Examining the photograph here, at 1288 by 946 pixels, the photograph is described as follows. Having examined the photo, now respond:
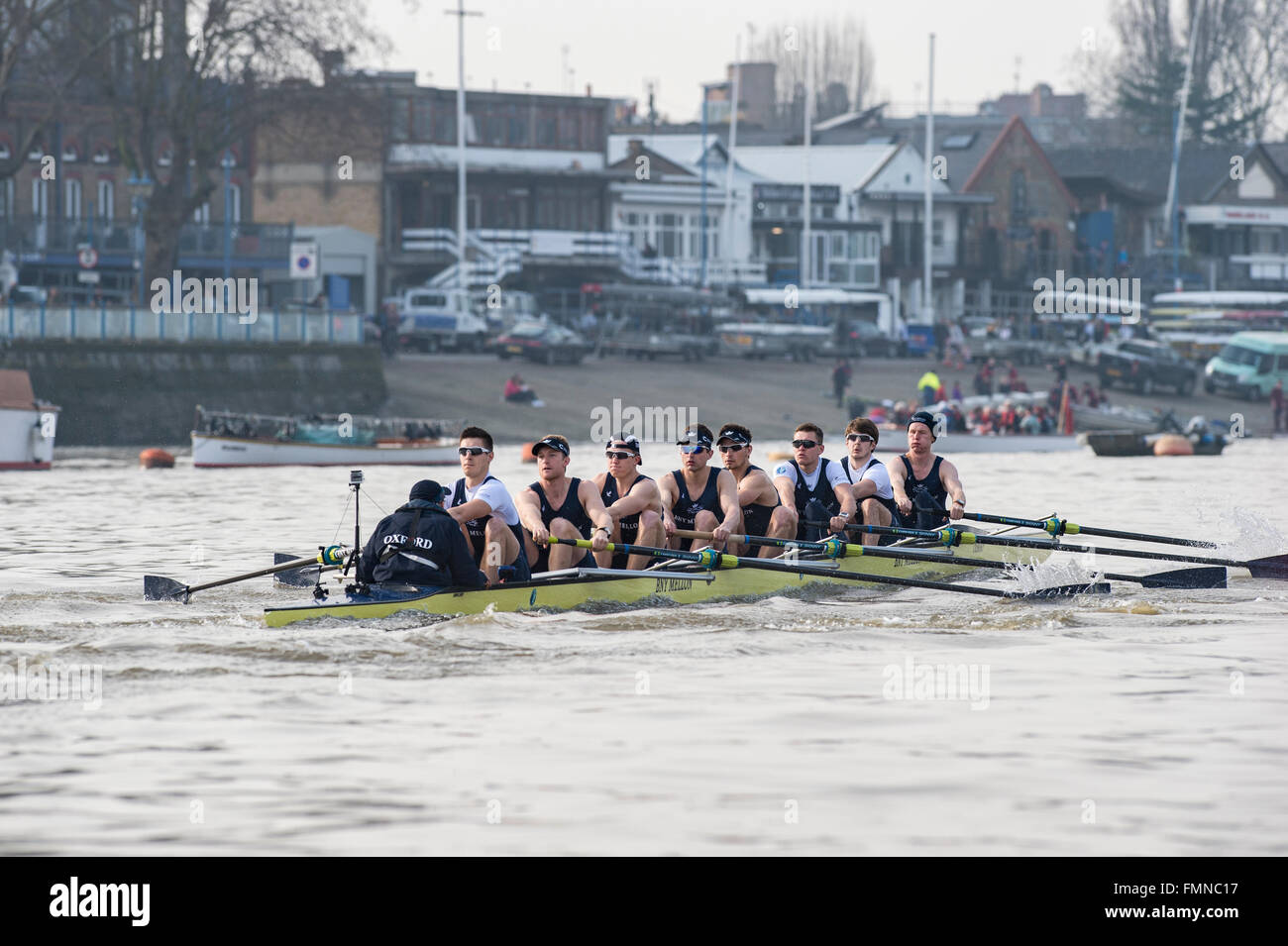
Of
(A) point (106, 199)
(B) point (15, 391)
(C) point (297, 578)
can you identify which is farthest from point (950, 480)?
(A) point (106, 199)

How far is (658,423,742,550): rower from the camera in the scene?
15.2 m

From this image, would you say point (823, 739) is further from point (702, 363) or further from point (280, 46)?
point (702, 363)

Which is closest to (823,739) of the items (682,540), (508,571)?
(508,571)

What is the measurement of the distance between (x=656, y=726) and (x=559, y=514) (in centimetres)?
448

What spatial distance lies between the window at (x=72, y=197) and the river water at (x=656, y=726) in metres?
41.8

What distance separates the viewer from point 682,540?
1560 centimetres

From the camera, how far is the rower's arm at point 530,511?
14.3 m

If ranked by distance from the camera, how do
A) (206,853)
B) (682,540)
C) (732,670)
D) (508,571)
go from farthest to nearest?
(682,540)
(508,571)
(732,670)
(206,853)

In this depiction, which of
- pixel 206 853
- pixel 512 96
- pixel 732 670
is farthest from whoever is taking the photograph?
pixel 512 96

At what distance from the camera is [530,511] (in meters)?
14.4

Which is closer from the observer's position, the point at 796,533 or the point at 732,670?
the point at 732,670

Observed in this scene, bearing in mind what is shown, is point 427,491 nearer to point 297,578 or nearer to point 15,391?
point 297,578
